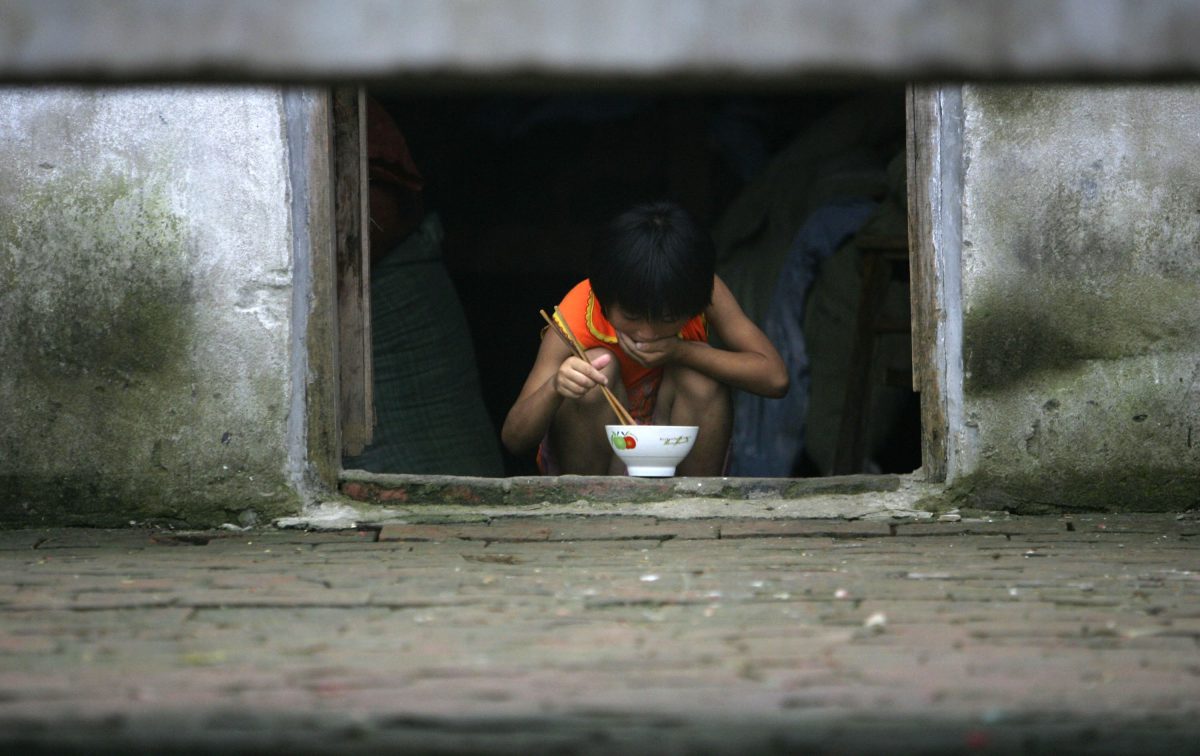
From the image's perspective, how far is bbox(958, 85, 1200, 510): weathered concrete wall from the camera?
11.8 feet

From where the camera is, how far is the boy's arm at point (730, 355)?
4133 millimetres

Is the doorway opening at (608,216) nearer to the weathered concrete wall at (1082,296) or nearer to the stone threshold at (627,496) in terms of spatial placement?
the stone threshold at (627,496)

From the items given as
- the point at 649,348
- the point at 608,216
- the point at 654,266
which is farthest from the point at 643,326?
the point at 608,216

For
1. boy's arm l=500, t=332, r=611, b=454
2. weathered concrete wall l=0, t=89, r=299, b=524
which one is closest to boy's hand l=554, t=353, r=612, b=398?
boy's arm l=500, t=332, r=611, b=454

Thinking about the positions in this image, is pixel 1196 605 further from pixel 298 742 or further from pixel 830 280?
pixel 830 280

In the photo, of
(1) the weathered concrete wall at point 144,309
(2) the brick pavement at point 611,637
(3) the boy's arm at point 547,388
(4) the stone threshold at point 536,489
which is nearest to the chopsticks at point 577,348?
(3) the boy's arm at point 547,388

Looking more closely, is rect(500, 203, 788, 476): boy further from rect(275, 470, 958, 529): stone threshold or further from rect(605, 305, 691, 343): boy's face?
rect(275, 470, 958, 529): stone threshold

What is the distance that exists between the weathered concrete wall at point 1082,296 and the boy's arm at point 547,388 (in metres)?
1.08

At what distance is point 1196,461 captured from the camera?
11.9 feet

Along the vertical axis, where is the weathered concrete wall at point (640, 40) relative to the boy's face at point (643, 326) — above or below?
above

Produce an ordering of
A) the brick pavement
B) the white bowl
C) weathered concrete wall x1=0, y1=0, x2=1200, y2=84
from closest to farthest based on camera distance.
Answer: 1. weathered concrete wall x1=0, y1=0, x2=1200, y2=84
2. the brick pavement
3. the white bowl

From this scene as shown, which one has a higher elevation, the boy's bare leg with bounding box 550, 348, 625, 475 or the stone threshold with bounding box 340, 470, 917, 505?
the boy's bare leg with bounding box 550, 348, 625, 475

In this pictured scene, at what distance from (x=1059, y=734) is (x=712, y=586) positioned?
109 cm

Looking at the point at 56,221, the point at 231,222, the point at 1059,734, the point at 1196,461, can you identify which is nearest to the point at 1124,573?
the point at 1196,461
